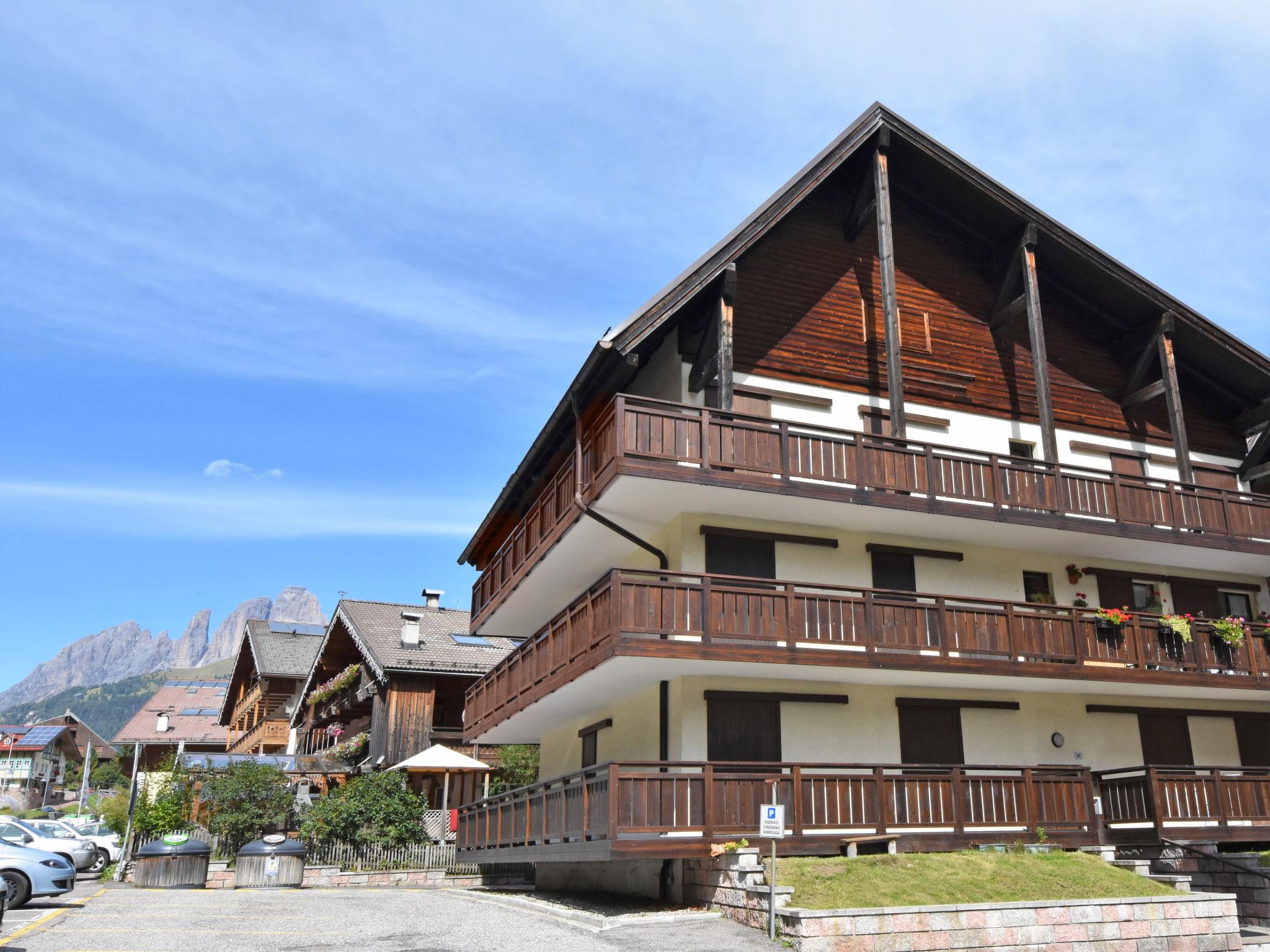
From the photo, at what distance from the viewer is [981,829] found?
16953 millimetres

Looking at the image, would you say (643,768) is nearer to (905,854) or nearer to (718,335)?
(905,854)

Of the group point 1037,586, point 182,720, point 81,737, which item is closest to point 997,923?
point 1037,586

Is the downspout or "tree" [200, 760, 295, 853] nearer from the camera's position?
the downspout

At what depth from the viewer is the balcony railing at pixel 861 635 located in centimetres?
1681

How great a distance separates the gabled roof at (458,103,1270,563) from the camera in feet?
65.5

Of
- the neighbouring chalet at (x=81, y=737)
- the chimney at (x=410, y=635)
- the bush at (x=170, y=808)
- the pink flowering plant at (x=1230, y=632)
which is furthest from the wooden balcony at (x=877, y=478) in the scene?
the neighbouring chalet at (x=81, y=737)

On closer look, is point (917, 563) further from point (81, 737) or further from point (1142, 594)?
point (81, 737)

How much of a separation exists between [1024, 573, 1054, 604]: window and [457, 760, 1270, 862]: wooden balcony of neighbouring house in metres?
3.62

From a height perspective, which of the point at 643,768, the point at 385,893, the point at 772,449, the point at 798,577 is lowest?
the point at 385,893

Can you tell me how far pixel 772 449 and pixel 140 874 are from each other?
1838cm

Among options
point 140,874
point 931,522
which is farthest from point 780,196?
point 140,874

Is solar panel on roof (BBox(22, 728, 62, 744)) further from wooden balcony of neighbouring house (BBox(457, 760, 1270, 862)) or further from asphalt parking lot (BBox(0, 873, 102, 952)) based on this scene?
wooden balcony of neighbouring house (BBox(457, 760, 1270, 862))

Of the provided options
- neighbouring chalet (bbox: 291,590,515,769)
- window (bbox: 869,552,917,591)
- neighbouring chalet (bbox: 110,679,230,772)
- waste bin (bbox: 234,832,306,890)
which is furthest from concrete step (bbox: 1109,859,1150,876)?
neighbouring chalet (bbox: 110,679,230,772)

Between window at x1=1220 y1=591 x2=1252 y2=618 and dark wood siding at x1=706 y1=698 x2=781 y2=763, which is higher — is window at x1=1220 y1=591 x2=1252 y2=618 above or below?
above
